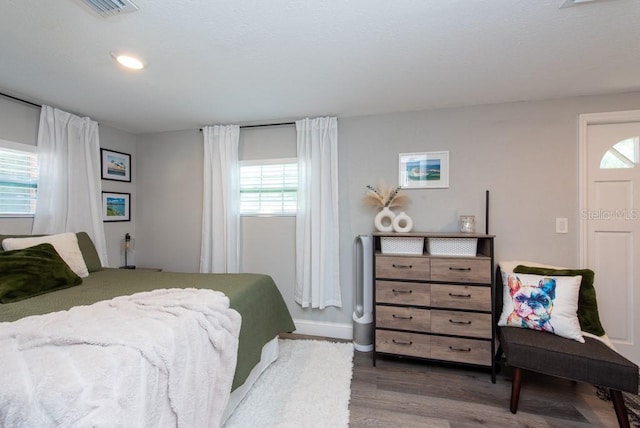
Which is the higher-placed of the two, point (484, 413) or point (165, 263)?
point (165, 263)

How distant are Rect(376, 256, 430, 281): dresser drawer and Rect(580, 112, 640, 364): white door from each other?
4.62ft

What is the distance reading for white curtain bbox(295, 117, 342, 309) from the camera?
9.29 feet

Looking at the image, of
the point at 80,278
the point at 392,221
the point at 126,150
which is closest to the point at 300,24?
the point at 392,221

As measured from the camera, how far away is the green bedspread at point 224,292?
5.41ft

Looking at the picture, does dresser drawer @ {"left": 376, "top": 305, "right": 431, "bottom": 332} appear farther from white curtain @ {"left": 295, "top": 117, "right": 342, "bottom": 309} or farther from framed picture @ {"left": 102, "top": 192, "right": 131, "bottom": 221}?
framed picture @ {"left": 102, "top": 192, "right": 131, "bottom": 221}

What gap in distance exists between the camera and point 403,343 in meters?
2.31

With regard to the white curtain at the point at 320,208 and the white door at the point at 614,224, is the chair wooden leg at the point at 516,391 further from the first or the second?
the white curtain at the point at 320,208

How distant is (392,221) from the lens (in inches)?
101

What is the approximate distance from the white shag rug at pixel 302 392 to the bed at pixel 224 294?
3.9 inches

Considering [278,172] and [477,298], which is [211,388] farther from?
[278,172]

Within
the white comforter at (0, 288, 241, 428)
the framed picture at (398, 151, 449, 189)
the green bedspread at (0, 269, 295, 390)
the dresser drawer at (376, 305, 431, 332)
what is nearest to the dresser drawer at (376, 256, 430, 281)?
the dresser drawer at (376, 305, 431, 332)

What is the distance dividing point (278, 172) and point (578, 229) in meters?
2.88

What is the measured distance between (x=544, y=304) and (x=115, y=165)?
175 inches

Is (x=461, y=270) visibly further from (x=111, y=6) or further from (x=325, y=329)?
(x=111, y=6)
